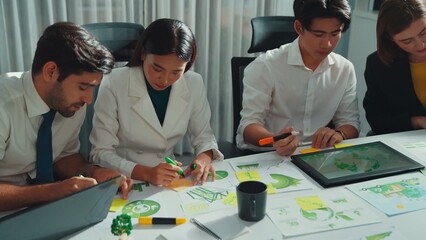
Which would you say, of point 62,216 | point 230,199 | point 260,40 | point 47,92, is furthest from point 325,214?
point 260,40

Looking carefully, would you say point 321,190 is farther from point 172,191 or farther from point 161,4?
point 161,4

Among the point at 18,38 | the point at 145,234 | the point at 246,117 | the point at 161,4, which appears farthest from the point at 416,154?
the point at 18,38

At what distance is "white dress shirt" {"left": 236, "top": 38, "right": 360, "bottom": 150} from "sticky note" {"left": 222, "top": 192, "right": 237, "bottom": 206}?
2.04 feet

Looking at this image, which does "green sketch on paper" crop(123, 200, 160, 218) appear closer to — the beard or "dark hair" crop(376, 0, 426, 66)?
the beard

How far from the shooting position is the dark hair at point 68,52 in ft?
4.45

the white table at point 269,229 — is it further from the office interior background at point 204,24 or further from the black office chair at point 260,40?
the office interior background at point 204,24

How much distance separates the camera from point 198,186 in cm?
138

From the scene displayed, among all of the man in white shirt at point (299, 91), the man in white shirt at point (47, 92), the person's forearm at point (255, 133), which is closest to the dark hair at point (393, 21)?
the man in white shirt at point (299, 91)

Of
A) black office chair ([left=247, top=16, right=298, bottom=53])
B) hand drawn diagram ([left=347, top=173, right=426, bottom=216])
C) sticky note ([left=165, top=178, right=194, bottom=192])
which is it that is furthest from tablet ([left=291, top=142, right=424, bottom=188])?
black office chair ([left=247, top=16, right=298, bottom=53])

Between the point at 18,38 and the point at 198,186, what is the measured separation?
151cm

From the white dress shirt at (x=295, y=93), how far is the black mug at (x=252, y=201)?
0.71 meters

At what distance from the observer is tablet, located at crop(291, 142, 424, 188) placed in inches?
56.1

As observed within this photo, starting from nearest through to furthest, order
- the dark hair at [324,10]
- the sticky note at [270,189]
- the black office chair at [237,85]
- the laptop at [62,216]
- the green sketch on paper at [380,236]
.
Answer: the laptop at [62,216] → the green sketch on paper at [380,236] → the sticky note at [270,189] → the dark hair at [324,10] → the black office chair at [237,85]

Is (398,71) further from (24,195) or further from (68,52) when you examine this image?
(24,195)
